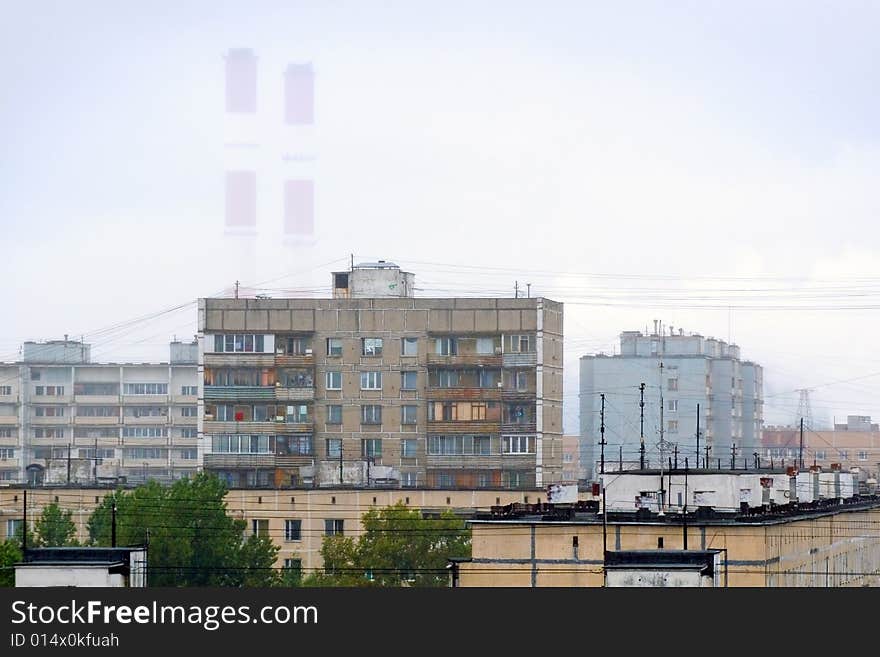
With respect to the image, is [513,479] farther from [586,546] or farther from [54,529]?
[586,546]

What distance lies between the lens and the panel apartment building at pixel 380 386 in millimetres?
141625

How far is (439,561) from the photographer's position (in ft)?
341

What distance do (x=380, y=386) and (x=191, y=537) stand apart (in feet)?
128

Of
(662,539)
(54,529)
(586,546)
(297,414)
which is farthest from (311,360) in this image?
(662,539)

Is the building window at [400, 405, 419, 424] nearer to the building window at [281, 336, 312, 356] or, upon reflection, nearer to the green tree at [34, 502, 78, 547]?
the building window at [281, 336, 312, 356]

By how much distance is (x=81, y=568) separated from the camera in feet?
173

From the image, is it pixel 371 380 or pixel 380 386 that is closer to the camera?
pixel 380 386

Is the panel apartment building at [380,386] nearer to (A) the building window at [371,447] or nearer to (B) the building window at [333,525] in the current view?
(A) the building window at [371,447]

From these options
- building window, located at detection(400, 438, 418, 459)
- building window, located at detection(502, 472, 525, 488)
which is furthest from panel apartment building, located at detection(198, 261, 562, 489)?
building window, located at detection(502, 472, 525, 488)

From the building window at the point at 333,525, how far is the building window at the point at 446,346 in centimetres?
2750

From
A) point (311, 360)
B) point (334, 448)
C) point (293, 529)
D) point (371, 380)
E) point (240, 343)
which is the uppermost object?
point (240, 343)

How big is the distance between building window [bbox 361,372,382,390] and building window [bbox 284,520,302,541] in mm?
26465

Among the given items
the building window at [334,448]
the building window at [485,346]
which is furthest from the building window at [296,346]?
the building window at [485,346]

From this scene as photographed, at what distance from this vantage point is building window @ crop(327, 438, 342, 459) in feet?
468
